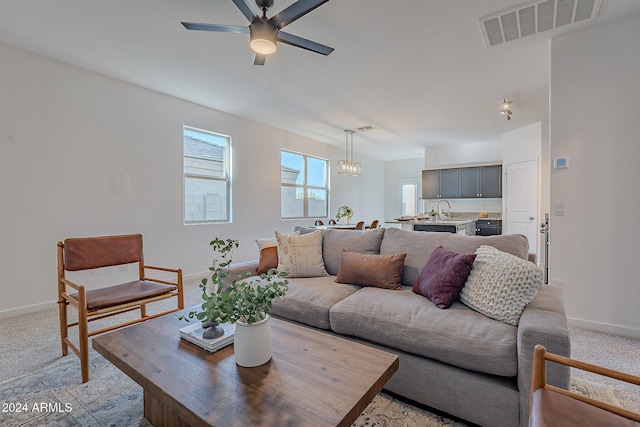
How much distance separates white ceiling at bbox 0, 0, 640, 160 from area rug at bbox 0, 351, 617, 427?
8.93ft

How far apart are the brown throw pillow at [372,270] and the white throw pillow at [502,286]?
1.74 feet

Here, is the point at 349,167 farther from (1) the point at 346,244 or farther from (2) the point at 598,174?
(2) the point at 598,174

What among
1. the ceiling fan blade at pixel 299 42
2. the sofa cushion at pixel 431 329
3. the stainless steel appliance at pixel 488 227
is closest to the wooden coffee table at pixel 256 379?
the sofa cushion at pixel 431 329

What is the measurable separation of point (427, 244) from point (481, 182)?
18.4 feet

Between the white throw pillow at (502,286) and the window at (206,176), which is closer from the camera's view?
the white throw pillow at (502,286)

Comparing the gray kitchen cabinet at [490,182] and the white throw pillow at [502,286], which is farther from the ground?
the gray kitchen cabinet at [490,182]

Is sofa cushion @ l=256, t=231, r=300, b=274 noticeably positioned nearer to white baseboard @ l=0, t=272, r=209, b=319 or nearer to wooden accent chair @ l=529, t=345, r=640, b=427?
wooden accent chair @ l=529, t=345, r=640, b=427

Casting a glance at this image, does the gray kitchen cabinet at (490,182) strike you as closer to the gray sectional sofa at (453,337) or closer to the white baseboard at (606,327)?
the white baseboard at (606,327)

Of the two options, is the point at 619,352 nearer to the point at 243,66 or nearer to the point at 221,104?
the point at 243,66

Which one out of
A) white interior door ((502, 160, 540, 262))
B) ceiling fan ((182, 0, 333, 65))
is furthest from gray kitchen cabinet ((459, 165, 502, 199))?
ceiling fan ((182, 0, 333, 65))

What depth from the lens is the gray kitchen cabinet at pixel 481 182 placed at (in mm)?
6754

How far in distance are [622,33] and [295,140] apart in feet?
15.9

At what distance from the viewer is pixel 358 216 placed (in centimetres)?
827

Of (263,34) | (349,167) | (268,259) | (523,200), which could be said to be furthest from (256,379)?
(523,200)
